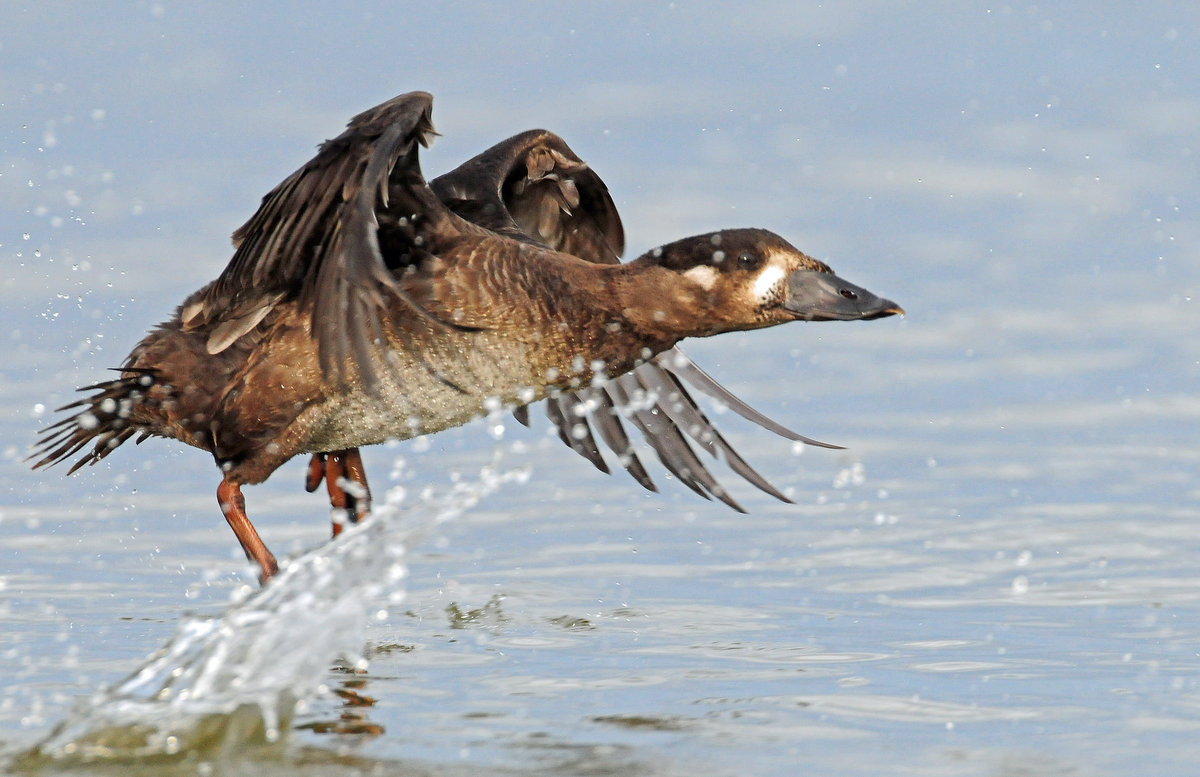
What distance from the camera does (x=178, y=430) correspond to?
6828 millimetres

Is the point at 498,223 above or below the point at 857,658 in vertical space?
above

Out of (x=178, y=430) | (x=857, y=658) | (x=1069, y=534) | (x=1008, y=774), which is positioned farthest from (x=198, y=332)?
(x=1069, y=534)

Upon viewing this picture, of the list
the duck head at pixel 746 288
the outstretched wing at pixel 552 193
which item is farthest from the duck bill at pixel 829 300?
the outstretched wing at pixel 552 193

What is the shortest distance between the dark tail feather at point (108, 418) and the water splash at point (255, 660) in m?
1.06

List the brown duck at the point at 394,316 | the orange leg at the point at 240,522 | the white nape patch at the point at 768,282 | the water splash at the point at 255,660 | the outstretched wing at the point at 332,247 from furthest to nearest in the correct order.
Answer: the orange leg at the point at 240,522
the white nape patch at the point at 768,282
the brown duck at the point at 394,316
the outstretched wing at the point at 332,247
the water splash at the point at 255,660

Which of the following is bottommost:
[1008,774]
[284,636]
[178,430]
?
[1008,774]

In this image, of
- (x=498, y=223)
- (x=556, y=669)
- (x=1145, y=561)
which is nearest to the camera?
(x=556, y=669)

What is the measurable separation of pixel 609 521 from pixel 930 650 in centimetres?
257

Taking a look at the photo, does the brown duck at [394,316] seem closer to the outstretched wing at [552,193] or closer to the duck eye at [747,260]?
the duck eye at [747,260]

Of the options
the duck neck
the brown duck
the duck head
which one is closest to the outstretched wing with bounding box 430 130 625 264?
the brown duck

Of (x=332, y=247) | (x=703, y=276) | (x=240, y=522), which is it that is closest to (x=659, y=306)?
(x=703, y=276)

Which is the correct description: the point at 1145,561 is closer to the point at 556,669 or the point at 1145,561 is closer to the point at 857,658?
the point at 857,658

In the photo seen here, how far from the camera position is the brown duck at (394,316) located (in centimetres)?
608

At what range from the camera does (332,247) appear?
237 inches
